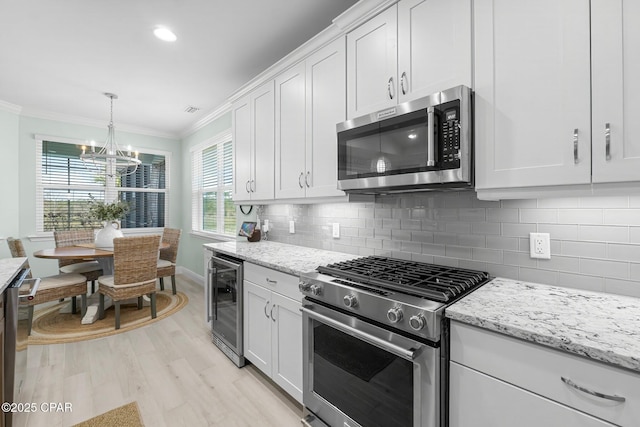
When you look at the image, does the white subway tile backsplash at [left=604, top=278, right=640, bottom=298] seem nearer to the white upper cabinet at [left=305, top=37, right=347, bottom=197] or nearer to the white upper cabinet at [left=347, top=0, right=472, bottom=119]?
the white upper cabinet at [left=347, top=0, right=472, bottom=119]

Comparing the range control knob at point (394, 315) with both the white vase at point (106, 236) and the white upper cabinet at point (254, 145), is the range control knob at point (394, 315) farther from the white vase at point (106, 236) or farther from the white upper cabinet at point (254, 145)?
the white vase at point (106, 236)

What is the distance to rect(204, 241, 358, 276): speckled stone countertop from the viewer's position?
1877 millimetres

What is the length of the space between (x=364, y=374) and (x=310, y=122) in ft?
5.54

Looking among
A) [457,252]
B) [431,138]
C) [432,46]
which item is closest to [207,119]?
[432,46]

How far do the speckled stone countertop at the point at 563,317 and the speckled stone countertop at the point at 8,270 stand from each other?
2.06 meters

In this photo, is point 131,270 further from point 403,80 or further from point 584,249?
point 584,249

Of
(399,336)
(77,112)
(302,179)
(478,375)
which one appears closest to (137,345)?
(302,179)

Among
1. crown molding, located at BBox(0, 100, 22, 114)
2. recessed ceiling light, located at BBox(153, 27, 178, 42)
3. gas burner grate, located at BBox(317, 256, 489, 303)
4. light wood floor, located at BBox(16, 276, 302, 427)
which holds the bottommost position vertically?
light wood floor, located at BBox(16, 276, 302, 427)

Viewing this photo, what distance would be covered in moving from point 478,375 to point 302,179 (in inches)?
64.9

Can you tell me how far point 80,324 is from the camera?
3225 millimetres

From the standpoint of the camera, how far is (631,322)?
958 mm

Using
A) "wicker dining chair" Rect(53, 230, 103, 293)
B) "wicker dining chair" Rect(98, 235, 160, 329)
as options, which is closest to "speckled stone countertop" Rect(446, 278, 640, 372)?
"wicker dining chair" Rect(98, 235, 160, 329)

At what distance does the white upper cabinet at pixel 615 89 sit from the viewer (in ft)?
3.20

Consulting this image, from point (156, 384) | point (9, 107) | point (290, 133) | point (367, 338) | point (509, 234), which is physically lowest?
point (156, 384)
